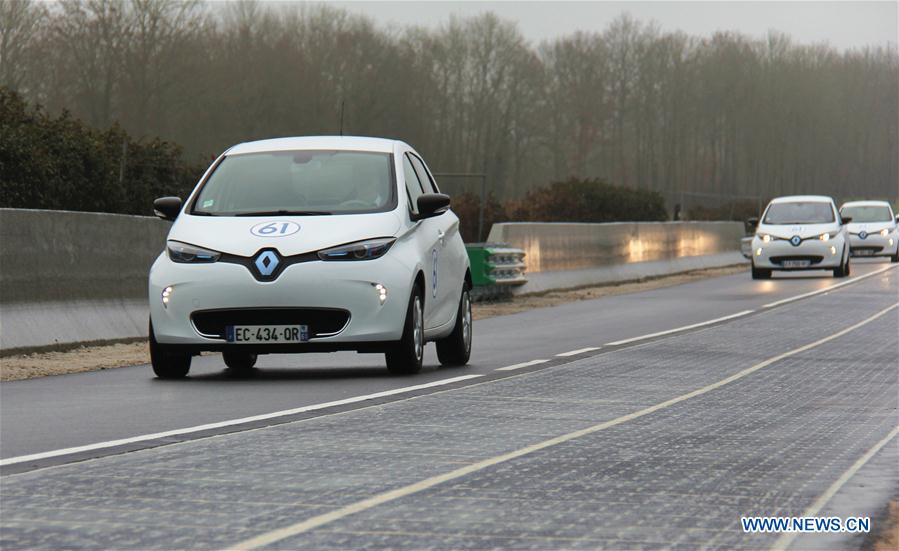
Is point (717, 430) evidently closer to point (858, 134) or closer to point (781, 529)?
point (781, 529)

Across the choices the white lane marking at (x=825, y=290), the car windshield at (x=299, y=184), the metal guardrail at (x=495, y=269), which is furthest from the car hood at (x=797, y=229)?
the car windshield at (x=299, y=184)

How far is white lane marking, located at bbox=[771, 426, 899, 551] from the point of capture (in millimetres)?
6363

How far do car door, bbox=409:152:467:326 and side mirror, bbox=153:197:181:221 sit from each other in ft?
6.80

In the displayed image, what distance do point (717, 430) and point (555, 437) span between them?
104 cm

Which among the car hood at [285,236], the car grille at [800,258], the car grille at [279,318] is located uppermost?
the car hood at [285,236]

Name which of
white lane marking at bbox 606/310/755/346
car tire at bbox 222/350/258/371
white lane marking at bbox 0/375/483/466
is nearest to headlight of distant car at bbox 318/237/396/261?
white lane marking at bbox 0/375/483/466

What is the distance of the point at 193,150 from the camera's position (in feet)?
278

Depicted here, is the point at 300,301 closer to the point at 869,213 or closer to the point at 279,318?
the point at 279,318

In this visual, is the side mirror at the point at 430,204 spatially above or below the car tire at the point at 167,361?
above

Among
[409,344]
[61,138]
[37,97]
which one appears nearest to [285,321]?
[409,344]

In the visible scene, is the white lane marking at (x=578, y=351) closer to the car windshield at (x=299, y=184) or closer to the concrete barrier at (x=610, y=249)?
the car windshield at (x=299, y=184)

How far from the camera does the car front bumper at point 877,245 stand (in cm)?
4625

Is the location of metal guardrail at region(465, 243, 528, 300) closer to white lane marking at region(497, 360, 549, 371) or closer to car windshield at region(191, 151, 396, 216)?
white lane marking at region(497, 360, 549, 371)

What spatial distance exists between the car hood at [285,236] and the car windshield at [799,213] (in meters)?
24.8
